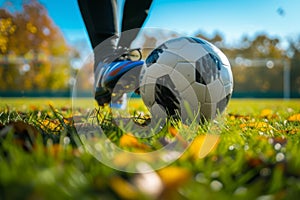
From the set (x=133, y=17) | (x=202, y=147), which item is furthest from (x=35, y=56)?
(x=202, y=147)

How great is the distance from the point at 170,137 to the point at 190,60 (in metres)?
0.59

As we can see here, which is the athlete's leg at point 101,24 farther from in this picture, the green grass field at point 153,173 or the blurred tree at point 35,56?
the blurred tree at point 35,56

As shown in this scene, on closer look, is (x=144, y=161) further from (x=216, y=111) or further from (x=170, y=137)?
(x=216, y=111)

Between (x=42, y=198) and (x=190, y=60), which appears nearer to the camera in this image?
(x=42, y=198)

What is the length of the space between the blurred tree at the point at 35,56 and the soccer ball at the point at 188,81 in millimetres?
17579

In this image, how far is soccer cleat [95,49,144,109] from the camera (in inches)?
85.4

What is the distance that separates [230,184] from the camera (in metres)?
0.86

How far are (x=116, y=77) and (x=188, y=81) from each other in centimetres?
57

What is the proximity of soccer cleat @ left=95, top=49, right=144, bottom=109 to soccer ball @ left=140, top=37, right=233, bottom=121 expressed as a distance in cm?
30

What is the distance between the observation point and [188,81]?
1782 millimetres

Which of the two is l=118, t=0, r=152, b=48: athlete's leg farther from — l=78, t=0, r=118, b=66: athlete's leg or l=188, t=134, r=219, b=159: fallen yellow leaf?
l=188, t=134, r=219, b=159: fallen yellow leaf

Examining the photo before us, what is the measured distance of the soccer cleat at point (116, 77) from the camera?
7.11ft

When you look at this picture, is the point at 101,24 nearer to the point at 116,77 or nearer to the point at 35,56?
the point at 116,77

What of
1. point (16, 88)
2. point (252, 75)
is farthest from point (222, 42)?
point (16, 88)
